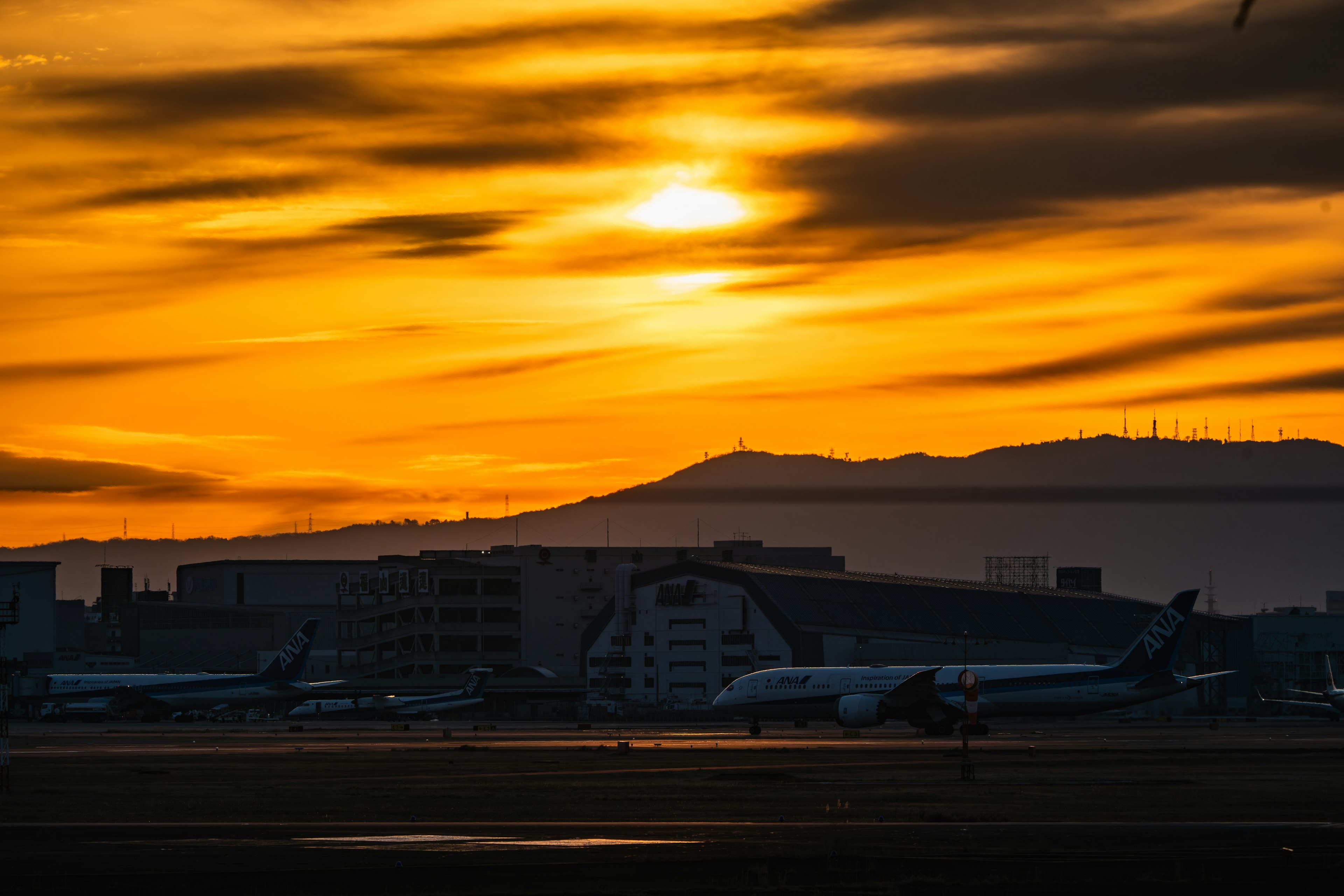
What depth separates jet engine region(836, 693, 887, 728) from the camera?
3359 inches

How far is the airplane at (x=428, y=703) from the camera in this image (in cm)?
13362

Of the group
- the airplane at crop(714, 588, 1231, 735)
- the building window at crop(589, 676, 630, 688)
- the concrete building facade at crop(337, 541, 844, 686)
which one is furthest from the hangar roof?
the airplane at crop(714, 588, 1231, 735)

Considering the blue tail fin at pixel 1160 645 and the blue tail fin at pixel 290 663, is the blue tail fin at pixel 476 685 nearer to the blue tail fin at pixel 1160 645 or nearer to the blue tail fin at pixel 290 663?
the blue tail fin at pixel 290 663

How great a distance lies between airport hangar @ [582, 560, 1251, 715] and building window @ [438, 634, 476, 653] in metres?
17.4

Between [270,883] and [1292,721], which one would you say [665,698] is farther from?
[270,883]

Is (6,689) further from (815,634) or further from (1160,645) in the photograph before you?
(815,634)

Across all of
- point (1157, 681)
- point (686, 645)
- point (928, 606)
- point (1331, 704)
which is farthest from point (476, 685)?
point (1331, 704)

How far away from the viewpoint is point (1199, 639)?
567 feet

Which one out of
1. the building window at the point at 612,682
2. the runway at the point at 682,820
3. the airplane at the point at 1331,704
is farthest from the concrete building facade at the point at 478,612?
the runway at the point at 682,820

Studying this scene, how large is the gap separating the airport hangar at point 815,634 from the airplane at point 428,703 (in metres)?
22.3

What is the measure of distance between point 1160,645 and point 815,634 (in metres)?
70.1

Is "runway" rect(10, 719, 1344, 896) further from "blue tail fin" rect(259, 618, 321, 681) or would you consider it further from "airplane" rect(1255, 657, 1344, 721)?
"blue tail fin" rect(259, 618, 321, 681)

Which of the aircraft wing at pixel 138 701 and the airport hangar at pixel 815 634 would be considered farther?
the airport hangar at pixel 815 634

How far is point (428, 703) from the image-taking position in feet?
443
